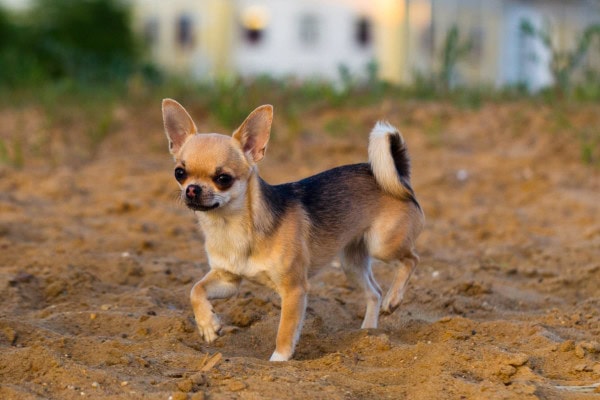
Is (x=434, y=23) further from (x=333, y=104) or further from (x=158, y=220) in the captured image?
(x=158, y=220)

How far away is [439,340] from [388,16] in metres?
38.2

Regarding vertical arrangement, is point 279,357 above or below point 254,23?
above

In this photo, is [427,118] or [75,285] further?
[427,118]

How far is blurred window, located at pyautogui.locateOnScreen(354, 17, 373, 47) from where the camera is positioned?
143 feet

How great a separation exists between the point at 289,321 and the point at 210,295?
509 mm

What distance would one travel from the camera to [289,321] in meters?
5.01

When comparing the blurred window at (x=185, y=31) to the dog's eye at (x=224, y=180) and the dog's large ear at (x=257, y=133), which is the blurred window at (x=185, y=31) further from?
the dog's eye at (x=224, y=180)

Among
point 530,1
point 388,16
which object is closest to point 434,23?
point 388,16

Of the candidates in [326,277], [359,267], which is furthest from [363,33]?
[359,267]

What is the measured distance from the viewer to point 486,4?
139ft

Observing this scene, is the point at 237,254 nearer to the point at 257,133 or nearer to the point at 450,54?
the point at 257,133

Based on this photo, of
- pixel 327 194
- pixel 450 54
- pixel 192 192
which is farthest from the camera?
pixel 450 54

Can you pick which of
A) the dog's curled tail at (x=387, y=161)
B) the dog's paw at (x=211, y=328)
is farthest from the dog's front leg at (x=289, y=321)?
the dog's curled tail at (x=387, y=161)

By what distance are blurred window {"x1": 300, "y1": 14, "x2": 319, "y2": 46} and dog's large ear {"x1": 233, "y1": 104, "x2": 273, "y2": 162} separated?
127ft
